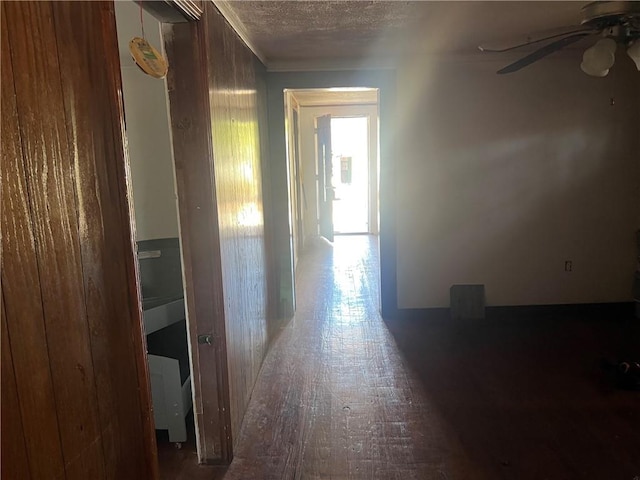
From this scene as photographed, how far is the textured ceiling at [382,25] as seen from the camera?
2359 millimetres

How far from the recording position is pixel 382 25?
2723 millimetres

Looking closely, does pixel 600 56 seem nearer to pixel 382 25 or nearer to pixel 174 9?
pixel 382 25

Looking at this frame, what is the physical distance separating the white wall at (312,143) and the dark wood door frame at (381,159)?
346cm

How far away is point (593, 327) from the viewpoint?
3758mm

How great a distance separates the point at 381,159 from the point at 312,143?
3.93 metres

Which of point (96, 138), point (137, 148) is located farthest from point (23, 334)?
point (137, 148)

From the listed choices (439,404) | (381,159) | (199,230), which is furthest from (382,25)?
(439,404)

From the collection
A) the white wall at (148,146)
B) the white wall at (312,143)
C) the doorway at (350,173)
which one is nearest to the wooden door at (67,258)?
the white wall at (148,146)

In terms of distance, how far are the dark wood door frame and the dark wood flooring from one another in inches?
14.6

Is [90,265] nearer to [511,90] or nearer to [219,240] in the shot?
[219,240]

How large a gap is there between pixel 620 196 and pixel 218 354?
3.61 m

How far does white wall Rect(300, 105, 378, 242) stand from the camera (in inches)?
299

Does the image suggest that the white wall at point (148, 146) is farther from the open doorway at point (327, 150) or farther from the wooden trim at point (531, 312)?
the open doorway at point (327, 150)

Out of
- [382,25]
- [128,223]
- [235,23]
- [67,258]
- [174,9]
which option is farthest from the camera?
[382,25]
